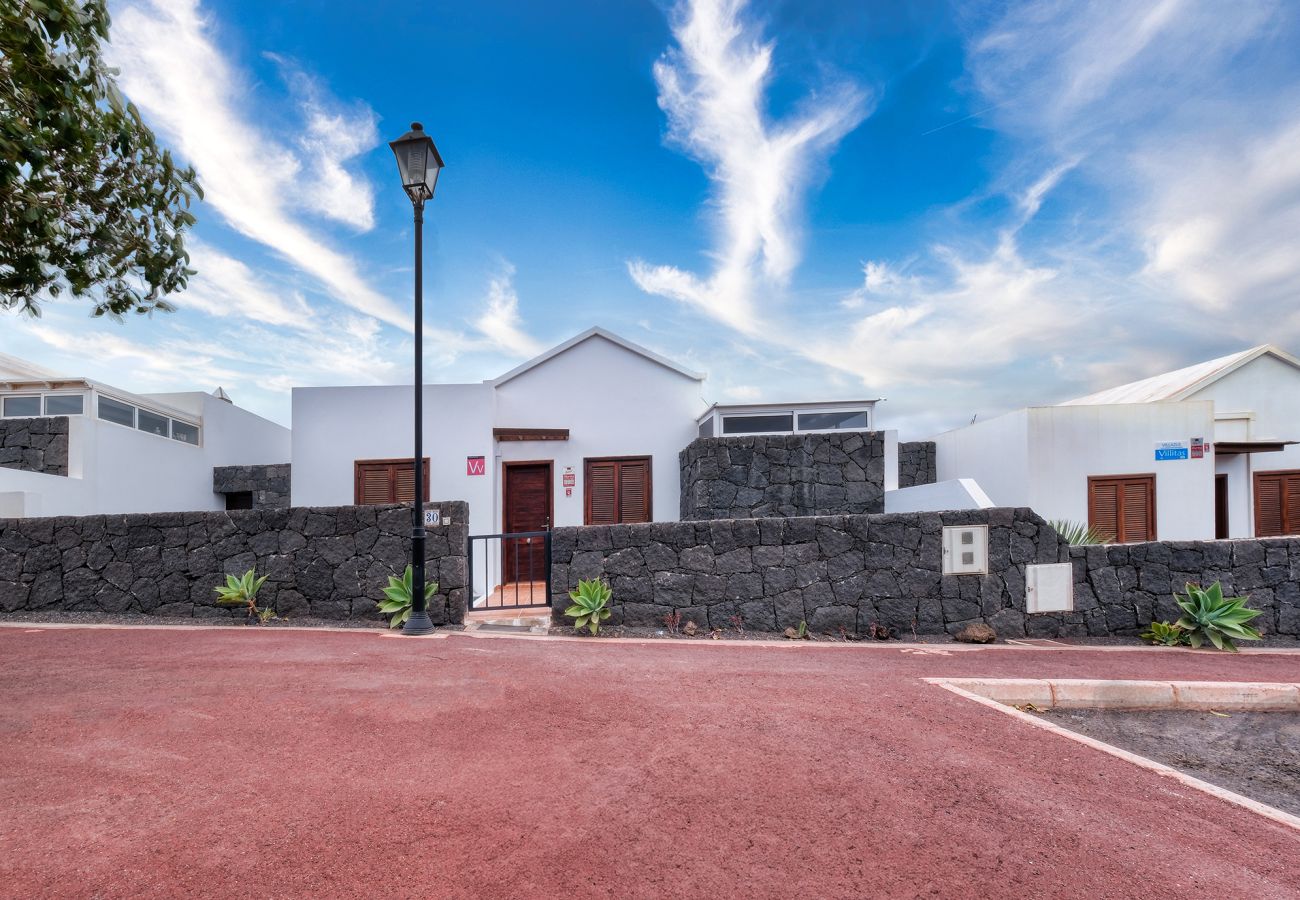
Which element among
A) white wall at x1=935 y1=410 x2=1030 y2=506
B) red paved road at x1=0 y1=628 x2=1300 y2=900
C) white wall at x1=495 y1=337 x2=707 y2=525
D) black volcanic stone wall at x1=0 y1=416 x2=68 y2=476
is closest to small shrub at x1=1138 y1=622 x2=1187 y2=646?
white wall at x1=935 y1=410 x2=1030 y2=506

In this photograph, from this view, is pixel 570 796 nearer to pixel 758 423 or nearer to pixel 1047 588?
pixel 1047 588

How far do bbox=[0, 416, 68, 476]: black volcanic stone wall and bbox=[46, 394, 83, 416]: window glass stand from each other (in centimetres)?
45

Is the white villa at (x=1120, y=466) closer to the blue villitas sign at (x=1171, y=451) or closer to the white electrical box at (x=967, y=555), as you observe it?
the blue villitas sign at (x=1171, y=451)

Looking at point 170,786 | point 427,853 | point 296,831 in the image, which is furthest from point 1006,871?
point 170,786

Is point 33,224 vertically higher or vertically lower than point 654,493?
higher

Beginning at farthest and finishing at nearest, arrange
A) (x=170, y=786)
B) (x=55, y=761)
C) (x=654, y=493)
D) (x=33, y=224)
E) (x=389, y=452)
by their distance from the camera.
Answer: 1. (x=654, y=493)
2. (x=389, y=452)
3. (x=33, y=224)
4. (x=55, y=761)
5. (x=170, y=786)

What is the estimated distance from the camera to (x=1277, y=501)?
1354cm

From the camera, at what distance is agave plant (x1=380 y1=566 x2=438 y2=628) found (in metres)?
7.17

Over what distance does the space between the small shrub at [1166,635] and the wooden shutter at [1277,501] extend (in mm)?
9403

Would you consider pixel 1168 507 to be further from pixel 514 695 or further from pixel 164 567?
pixel 164 567

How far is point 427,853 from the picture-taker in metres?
2.31

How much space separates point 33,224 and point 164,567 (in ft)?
17.2

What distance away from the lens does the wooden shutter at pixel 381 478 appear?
35.1ft

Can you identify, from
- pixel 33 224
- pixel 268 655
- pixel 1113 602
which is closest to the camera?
pixel 33 224
